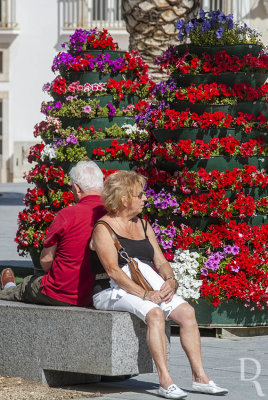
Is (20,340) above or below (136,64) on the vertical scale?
below

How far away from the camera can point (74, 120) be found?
31.0 feet

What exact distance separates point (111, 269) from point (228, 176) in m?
2.07

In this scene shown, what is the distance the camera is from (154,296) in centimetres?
638

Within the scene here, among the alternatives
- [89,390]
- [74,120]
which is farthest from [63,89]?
[89,390]

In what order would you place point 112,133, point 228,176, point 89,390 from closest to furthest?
point 89,390 → point 228,176 → point 112,133

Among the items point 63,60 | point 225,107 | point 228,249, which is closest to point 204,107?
point 225,107

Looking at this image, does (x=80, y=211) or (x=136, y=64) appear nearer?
(x=80, y=211)

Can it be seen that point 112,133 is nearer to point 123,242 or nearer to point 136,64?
point 136,64

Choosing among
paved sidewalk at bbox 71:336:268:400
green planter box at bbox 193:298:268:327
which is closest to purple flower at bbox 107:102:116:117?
green planter box at bbox 193:298:268:327

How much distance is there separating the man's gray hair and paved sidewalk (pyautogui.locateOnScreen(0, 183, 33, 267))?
575 cm

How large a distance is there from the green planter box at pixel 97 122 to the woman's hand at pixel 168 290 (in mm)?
3106

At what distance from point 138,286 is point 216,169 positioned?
2.13m

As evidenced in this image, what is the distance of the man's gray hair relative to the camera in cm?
687

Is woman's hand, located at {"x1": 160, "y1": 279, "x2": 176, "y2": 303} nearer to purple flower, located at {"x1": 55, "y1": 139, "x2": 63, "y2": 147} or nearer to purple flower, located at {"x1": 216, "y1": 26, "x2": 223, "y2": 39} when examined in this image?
purple flower, located at {"x1": 216, "y1": 26, "x2": 223, "y2": 39}
